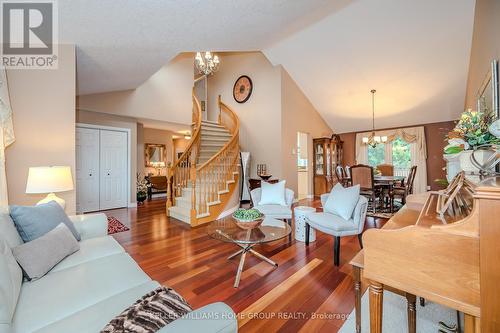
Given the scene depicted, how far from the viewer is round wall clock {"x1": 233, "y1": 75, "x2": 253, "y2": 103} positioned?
624 centimetres

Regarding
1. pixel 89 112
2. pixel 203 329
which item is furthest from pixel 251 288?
pixel 89 112

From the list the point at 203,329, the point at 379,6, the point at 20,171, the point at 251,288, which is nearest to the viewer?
the point at 203,329

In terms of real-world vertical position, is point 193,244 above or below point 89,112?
below

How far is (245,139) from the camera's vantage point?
6.27 m

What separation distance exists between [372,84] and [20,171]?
663 cm

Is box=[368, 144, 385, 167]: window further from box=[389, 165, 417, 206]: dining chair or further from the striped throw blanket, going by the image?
the striped throw blanket

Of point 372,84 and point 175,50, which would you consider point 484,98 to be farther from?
point 175,50

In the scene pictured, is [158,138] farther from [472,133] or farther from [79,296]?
[472,133]

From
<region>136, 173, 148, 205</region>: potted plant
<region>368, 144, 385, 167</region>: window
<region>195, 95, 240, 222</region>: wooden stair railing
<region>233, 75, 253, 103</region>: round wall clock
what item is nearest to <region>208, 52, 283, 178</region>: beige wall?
<region>233, 75, 253, 103</region>: round wall clock

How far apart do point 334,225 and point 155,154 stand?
7531mm

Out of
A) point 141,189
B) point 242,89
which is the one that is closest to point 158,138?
point 141,189

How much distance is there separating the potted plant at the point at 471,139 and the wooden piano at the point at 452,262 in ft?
2.31

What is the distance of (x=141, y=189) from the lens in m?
6.43

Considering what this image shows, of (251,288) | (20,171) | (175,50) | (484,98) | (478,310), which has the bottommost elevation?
(251,288)
